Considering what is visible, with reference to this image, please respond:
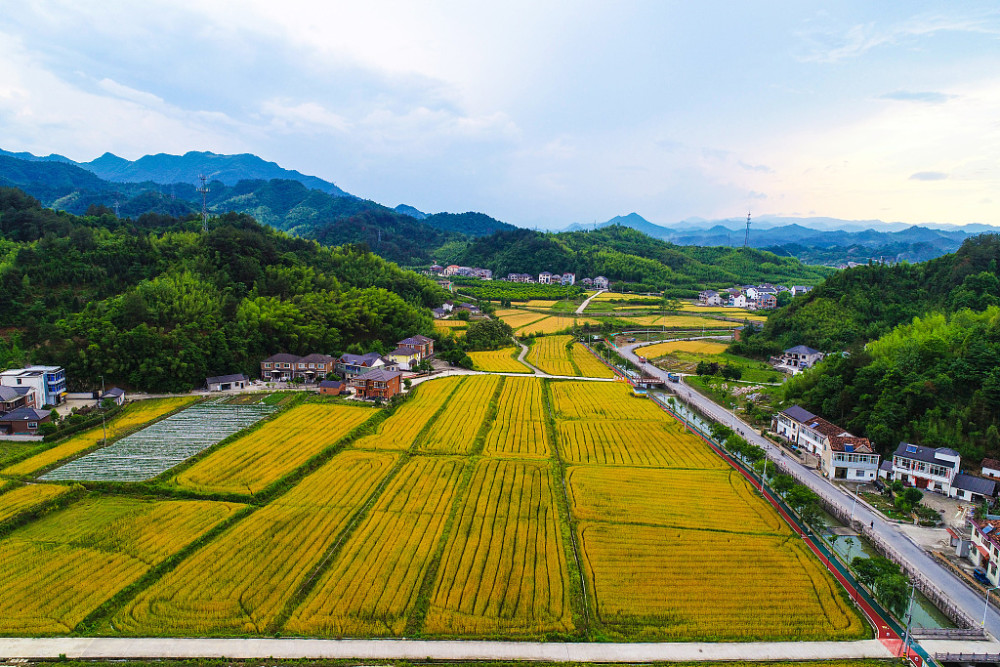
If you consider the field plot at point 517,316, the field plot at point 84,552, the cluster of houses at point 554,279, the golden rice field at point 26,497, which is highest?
the cluster of houses at point 554,279

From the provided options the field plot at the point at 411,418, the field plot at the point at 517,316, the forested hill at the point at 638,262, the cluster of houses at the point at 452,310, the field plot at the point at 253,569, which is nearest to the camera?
the field plot at the point at 253,569

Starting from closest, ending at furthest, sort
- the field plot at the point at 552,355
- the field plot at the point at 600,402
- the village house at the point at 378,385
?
the field plot at the point at 600,402, the village house at the point at 378,385, the field plot at the point at 552,355

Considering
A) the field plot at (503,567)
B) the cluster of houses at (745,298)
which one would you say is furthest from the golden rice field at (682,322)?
the field plot at (503,567)

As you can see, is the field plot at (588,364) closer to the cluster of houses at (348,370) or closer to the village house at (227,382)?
the cluster of houses at (348,370)

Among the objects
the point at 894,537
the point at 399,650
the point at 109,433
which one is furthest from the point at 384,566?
the point at 109,433

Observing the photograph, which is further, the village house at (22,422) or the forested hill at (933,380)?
the village house at (22,422)

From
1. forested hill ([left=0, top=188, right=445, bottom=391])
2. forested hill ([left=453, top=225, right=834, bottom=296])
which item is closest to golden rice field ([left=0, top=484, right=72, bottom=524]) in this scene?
forested hill ([left=0, top=188, right=445, bottom=391])

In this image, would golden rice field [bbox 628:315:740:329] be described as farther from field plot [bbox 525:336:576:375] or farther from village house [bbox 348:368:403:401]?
village house [bbox 348:368:403:401]
